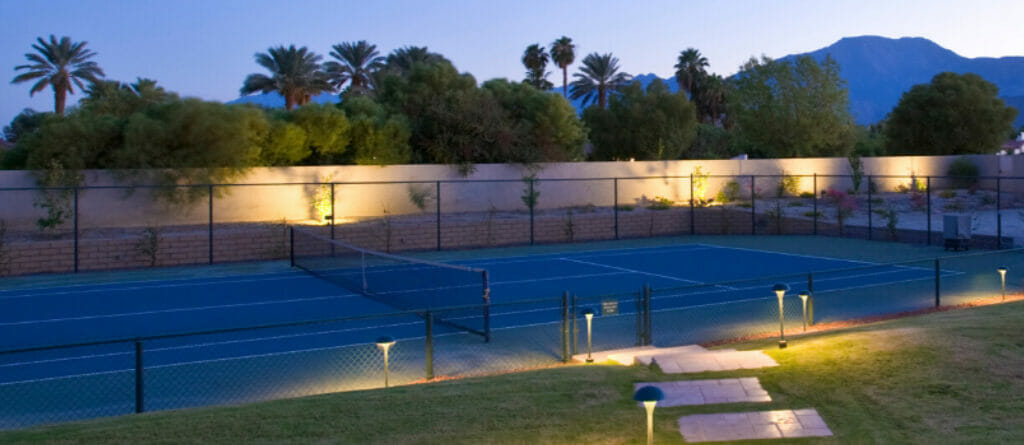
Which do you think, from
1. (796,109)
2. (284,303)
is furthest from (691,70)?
(284,303)

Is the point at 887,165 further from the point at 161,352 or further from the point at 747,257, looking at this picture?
the point at 161,352

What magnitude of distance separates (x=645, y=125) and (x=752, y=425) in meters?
48.6

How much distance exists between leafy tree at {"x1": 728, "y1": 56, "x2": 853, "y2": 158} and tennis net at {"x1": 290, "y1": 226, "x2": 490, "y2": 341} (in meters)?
36.2

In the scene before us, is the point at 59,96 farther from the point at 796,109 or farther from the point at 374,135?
the point at 796,109

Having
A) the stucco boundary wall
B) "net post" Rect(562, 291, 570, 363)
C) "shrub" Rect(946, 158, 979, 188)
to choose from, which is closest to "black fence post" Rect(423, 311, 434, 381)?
"net post" Rect(562, 291, 570, 363)

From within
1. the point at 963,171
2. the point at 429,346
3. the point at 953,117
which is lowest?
the point at 429,346

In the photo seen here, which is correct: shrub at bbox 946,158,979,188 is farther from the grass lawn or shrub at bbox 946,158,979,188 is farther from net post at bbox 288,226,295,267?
the grass lawn

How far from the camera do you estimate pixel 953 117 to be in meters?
54.9

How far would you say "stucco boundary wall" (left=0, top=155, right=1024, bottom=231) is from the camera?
104 feet

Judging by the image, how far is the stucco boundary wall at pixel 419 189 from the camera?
1244 inches

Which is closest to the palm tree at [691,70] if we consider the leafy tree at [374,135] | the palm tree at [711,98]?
the palm tree at [711,98]

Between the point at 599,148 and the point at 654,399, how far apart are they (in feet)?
172

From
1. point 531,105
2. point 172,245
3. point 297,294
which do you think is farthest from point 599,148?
point 297,294

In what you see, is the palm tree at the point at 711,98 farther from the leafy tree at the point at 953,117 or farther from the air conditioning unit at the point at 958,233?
the air conditioning unit at the point at 958,233
